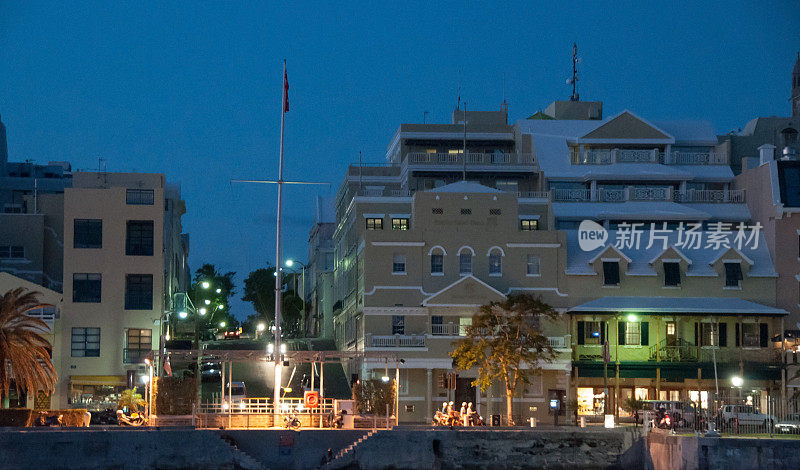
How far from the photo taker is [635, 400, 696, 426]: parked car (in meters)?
55.2

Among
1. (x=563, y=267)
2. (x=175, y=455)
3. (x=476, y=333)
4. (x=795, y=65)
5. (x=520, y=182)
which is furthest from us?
(x=795, y=65)

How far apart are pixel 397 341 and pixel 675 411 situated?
18786 millimetres

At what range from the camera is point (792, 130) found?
302ft

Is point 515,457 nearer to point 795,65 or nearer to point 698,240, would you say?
point 698,240

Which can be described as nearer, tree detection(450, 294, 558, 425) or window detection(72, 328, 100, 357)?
tree detection(450, 294, 558, 425)

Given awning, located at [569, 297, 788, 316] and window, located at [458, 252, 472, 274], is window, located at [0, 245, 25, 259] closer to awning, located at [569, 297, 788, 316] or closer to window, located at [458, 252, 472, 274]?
window, located at [458, 252, 472, 274]

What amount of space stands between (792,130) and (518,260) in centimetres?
3083

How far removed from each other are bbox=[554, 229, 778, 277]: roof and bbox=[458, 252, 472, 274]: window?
5906 mm

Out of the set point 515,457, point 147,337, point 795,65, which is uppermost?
point 795,65

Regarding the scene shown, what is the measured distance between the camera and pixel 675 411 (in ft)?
189

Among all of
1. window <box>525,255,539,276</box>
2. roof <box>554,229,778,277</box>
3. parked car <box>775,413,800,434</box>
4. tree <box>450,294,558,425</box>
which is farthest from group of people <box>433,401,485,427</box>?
roof <box>554,229,778,277</box>

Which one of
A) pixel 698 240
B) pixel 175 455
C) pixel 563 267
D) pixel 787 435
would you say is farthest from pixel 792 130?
pixel 175 455

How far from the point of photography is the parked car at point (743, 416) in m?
52.8

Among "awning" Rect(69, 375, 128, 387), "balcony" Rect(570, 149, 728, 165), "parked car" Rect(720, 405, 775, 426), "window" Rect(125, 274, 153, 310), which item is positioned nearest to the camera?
"parked car" Rect(720, 405, 775, 426)
